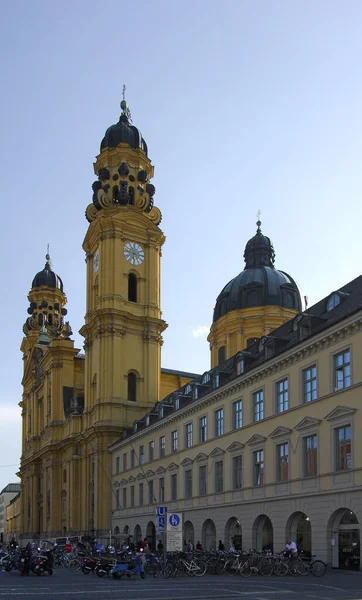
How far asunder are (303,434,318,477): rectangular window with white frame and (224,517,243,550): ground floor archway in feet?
29.4

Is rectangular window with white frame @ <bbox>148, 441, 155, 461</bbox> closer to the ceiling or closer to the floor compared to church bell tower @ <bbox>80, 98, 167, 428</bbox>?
closer to the floor

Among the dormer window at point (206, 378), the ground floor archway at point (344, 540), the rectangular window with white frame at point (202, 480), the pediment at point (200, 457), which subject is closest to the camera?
the ground floor archway at point (344, 540)

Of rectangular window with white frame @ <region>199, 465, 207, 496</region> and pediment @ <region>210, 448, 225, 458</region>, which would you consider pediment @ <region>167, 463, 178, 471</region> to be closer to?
rectangular window with white frame @ <region>199, 465, 207, 496</region>

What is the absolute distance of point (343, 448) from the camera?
34.8 m

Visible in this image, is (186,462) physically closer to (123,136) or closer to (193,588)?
(193,588)

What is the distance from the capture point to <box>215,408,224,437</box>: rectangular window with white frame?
4859cm

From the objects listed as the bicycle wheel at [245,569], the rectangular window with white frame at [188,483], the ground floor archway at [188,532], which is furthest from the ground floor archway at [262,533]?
the rectangular window with white frame at [188,483]

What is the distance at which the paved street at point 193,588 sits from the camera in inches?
934

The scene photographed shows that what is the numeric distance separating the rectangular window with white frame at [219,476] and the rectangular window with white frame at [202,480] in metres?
2.06

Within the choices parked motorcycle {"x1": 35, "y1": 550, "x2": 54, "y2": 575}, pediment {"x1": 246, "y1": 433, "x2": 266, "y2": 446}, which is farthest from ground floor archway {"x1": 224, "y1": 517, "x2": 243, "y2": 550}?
parked motorcycle {"x1": 35, "y1": 550, "x2": 54, "y2": 575}

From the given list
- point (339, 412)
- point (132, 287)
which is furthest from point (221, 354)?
point (339, 412)

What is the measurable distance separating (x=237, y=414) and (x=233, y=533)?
6.79 meters

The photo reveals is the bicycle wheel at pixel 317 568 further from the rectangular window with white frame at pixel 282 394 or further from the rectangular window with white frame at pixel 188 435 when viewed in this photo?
the rectangular window with white frame at pixel 188 435

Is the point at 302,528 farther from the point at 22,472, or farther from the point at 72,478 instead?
the point at 22,472
